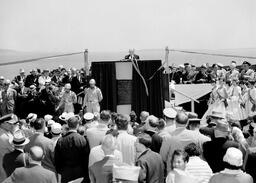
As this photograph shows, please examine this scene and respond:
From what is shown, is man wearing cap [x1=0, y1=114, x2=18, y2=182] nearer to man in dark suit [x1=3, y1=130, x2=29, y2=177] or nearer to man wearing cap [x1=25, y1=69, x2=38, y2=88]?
man in dark suit [x1=3, y1=130, x2=29, y2=177]

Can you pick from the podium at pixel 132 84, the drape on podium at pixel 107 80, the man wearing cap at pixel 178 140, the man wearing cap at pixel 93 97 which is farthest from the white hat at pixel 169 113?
the man wearing cap at pixel 93 97

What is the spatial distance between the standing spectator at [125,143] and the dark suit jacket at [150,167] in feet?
2.08

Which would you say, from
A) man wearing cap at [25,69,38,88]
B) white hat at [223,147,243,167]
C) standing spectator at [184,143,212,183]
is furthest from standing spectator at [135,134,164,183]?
man wearing cap at [25,69,38,88]

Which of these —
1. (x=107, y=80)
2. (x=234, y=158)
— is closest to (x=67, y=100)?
(x=107, y=80)

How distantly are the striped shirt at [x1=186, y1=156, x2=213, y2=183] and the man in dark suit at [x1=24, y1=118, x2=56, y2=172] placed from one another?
207 cm

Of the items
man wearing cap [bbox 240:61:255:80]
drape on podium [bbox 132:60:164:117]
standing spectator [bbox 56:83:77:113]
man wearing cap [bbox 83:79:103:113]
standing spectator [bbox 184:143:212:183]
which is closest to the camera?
standing spectator [bbox 184:143:212:183]

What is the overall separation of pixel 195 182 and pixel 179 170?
188mm

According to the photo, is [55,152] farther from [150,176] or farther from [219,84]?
[219,84]

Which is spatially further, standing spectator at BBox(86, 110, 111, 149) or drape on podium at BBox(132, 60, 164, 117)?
drape on podium at BBox(132, 60, 164, 117)

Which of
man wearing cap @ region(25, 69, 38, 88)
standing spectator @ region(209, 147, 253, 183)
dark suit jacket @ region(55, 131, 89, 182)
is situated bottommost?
man wearing cap @ region(25, 69, 38, 88)

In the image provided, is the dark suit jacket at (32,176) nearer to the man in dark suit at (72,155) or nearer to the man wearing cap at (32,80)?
the man in dark suit at (72,155)

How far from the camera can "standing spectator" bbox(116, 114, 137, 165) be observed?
20.6ft

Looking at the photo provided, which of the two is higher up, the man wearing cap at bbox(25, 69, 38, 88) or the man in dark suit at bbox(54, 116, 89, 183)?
the man in dark suit at bbox(54, 116, 89, 183)

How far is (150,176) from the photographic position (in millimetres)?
5559
